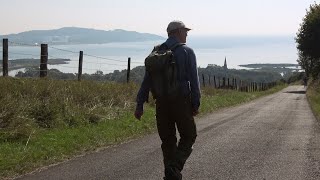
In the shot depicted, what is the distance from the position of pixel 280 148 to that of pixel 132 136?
336 cm

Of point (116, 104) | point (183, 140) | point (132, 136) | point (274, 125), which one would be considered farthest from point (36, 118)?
point (274, 125)

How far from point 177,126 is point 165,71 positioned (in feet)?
2.38

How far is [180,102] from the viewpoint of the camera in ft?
17.6

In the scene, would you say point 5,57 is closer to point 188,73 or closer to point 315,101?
point 188,73

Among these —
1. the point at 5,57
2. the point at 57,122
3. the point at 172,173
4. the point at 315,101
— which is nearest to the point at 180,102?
the point at 172,173

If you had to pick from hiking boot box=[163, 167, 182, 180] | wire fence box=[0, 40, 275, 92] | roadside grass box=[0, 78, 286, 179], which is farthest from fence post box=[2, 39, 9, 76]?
hiking boot box=[163, 167, 182, 180]

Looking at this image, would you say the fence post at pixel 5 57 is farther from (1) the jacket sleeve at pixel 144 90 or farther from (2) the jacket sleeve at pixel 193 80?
(2) the jacket sleeve at pixel 193 80

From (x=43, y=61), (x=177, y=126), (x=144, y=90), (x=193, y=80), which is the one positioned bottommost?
(x=177, y=126)

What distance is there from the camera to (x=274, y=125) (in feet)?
42.5

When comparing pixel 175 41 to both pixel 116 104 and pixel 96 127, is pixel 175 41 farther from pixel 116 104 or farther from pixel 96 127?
pixel 116 104

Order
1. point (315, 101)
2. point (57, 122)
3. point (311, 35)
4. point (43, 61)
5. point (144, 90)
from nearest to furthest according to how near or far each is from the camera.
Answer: point (144, 90) < point (57, 122) < point (43, 61) < point (315, 101) < point (311, 35)

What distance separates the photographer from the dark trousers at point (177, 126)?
539cm

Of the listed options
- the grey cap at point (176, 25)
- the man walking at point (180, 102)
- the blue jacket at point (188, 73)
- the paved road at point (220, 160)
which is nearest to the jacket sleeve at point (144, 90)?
the man walking at point (180, 102)

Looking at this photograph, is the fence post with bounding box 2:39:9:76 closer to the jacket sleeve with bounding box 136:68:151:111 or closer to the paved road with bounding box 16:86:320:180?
the paved road with bounding box 16:86:320:180
